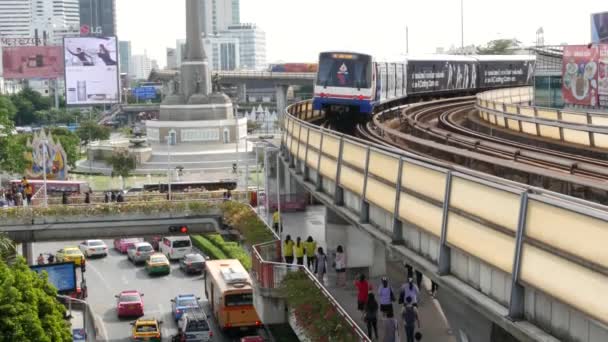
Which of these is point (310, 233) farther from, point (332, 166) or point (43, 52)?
point (43, 52)

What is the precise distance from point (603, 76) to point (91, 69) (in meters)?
70.9

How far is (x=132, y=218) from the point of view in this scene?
97.5 ft

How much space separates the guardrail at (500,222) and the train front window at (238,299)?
11706mm

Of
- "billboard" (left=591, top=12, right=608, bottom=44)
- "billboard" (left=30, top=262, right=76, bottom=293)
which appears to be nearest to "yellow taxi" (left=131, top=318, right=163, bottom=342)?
"billboard" (left=30, top=262, right=76, bottom=293)

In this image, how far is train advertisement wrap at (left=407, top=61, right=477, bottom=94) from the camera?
4019 cm

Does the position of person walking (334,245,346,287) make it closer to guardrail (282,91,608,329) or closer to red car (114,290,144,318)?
guardrail (282,91,608,329)

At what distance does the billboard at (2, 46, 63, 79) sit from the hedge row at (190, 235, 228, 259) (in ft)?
243

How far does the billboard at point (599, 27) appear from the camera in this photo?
40.8 metres

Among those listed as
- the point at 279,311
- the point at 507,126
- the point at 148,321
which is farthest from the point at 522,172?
the point at 507,126

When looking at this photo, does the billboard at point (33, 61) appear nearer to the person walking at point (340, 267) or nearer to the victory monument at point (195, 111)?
the victory monument at point (195, 111)

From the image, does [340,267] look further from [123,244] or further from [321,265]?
[123,244]

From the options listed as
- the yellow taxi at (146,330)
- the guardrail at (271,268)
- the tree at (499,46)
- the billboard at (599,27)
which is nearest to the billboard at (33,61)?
the tree at (499,46)

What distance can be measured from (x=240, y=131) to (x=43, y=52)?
53613 millimetres

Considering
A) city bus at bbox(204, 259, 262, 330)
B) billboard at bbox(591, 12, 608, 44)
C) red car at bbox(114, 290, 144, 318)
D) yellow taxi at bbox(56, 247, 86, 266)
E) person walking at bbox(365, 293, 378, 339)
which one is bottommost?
yellow taxi at bbox(56, 247, 86, 266)
